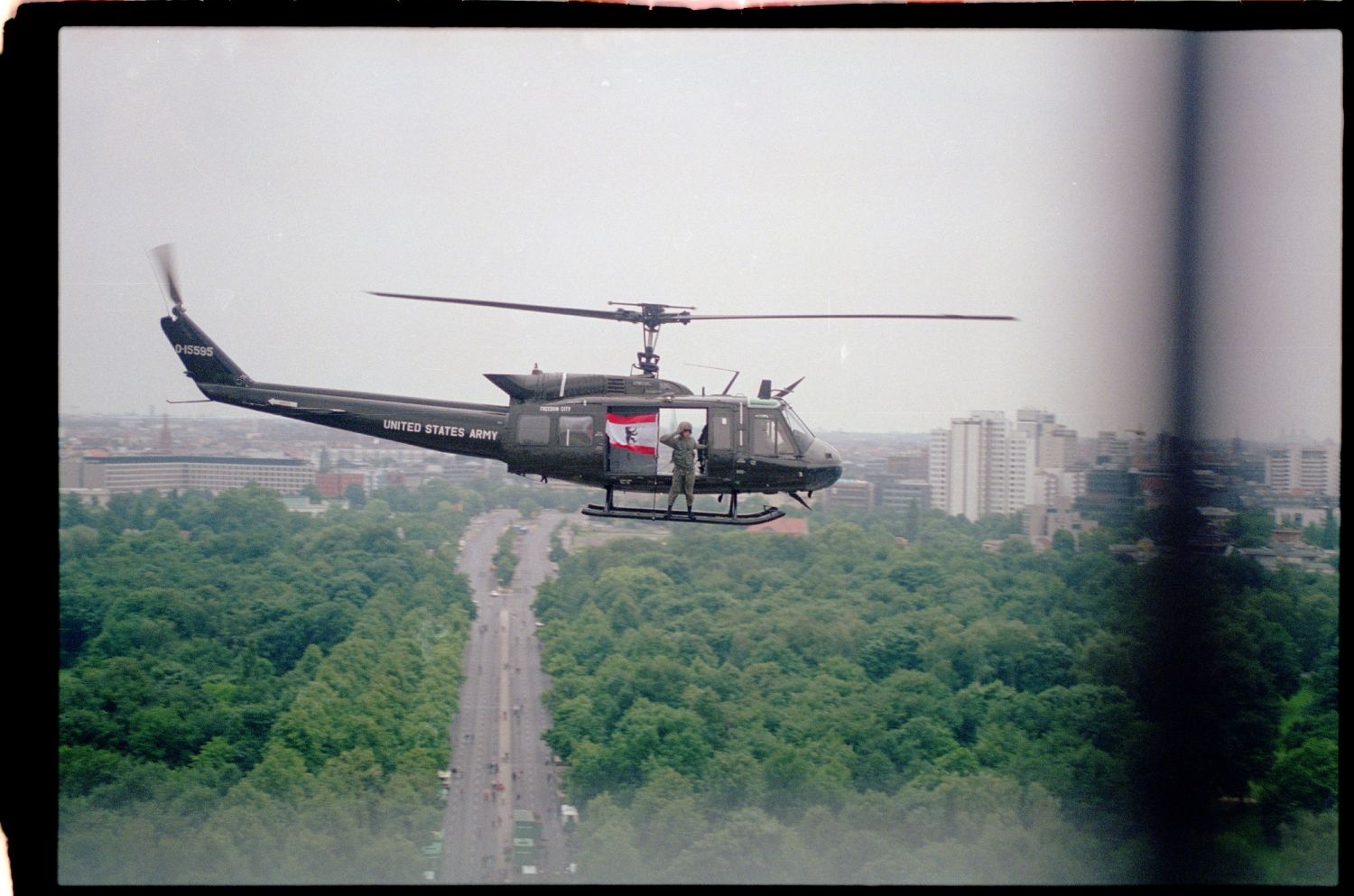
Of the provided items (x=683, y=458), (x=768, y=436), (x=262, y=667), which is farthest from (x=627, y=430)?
(x=262, y=667)

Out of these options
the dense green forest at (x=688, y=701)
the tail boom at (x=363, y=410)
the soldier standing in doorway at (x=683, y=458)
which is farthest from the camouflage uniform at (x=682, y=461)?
the dense green forest at (x=688, y=701)

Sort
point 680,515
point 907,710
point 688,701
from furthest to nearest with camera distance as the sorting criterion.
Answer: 1. point 907,710
2. point 688,701
3. point 680,515

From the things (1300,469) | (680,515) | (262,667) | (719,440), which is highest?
(719,440)

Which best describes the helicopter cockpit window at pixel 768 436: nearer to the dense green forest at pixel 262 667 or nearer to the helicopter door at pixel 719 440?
the helicopter door at pixel 719 440

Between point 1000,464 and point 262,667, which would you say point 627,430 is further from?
point 262,667

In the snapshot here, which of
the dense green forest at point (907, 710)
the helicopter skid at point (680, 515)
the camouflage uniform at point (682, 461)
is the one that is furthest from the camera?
the dense green forest at point (907, 710)

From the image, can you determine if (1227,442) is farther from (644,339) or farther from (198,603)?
(198,603)
